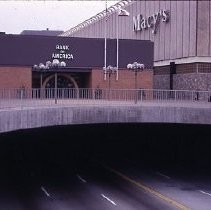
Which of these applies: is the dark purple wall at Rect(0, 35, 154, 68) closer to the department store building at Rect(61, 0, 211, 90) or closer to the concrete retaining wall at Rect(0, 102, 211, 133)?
the department store building at Rect(61, 0, 211, 90)

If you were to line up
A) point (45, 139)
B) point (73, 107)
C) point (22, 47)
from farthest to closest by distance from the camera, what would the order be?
1. point (22, 47)
2. point (45, 139)
3. point (73, 107)

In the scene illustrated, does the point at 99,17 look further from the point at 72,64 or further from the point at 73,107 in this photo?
the point at 73,107

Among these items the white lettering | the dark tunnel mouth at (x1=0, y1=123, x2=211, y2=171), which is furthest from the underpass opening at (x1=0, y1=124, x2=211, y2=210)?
the white lettering

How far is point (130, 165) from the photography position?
133 feet

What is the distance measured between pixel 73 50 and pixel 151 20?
13.7 m

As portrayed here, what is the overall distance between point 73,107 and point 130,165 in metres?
14.5

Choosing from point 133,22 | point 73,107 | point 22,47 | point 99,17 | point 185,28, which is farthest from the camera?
point 99,17

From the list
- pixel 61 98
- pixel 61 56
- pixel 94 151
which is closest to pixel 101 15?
pixel 61 56

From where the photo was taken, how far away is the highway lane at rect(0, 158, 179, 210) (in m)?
27.4

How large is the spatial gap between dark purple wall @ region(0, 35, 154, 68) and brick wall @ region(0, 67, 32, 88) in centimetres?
60

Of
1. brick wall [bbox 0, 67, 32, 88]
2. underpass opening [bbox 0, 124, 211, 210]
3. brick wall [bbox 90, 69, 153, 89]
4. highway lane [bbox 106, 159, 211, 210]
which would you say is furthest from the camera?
brick wall [bbox 90, 69, 153, 89]

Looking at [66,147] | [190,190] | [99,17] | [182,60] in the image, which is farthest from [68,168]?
[99,17]

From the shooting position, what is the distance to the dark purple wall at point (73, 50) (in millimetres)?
50281

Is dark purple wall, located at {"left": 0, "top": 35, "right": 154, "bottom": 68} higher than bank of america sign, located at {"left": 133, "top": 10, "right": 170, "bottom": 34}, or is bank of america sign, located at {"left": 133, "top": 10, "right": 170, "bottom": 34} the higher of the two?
bank of america sign, located at {"left": 133, "top": 10, "right": 170, "bottom": 34}
